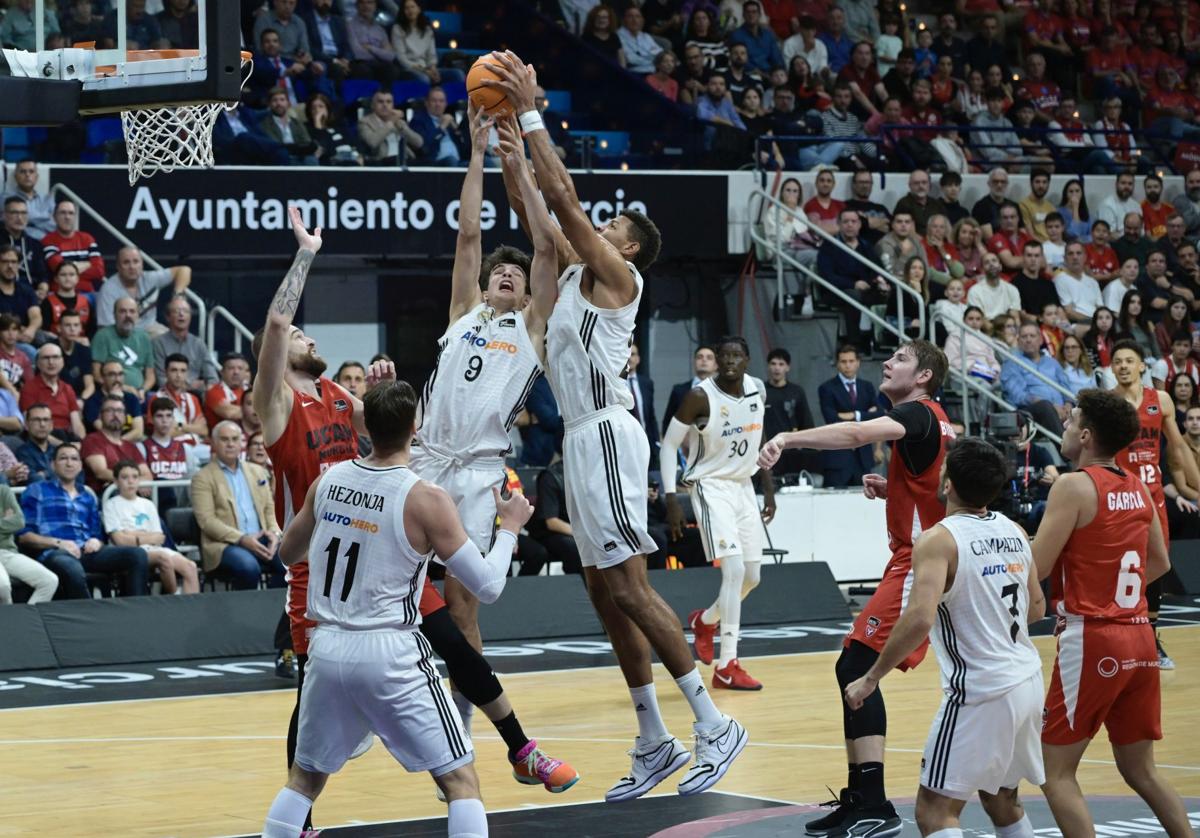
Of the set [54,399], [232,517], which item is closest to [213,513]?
[232,517]

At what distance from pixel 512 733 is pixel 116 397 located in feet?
24.9

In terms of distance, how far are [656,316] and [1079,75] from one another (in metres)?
7.67

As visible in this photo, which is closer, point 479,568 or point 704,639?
point 479,568

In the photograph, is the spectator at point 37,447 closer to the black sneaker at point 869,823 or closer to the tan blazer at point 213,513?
the tan blazer at point 213,513

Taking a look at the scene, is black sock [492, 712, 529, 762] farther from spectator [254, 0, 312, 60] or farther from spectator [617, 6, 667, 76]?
spectator [617, 6, 667, 76]

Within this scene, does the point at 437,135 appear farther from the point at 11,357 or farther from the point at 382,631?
the point at 382,631

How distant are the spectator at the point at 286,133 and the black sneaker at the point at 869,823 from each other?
1118 cm

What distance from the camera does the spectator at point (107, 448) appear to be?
538 inches

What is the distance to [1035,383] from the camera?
58.8ft

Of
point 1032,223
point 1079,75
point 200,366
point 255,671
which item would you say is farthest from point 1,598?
point 1079,75

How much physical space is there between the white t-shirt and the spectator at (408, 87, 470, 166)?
5.36m

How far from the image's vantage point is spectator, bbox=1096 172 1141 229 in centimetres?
2081

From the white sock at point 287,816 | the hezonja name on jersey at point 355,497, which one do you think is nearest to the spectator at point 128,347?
the hezonja name on jersey at point 355,497

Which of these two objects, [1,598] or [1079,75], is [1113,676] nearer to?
[1,598]
